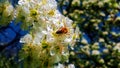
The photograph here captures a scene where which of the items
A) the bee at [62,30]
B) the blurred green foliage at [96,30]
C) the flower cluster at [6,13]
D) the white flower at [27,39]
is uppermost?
the flower cluster at [6,13]

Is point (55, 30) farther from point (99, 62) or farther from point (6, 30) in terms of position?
point (99, 62)

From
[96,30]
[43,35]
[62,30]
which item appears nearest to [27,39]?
[43,35]

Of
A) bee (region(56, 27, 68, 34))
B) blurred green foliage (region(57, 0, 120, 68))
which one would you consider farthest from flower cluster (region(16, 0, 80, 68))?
blurred green foliage (region(57, 0, 120, 68))

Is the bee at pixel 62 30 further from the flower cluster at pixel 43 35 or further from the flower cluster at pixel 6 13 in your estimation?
the flower cluster at pixel 6 13

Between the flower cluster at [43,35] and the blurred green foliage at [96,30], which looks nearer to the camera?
the flower cluster at [43,35]

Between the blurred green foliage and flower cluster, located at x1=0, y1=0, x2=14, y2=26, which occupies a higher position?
flower cluster, located at x1=0, y1=0, x2=14, y2=26

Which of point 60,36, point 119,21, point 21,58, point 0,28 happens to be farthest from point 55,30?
point 119,21

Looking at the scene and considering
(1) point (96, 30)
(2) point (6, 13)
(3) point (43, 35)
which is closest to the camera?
(3) point (43, 35)

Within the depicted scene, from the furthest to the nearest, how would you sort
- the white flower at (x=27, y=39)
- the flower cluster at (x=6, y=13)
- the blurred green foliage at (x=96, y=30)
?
the blurred green foliage at (x=96, y=30)
the flower cluster at (x=6, y=13)
the white flower at (x=27, y=39)

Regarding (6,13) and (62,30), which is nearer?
(62,30)

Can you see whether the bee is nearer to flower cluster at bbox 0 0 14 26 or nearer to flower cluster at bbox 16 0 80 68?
flower cluster at bbox 16 0 80 68

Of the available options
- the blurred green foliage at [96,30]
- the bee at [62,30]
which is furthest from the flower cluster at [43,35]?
the blurred green foliage at [96,30]

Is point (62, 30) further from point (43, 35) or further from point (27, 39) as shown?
point (27, 39)
